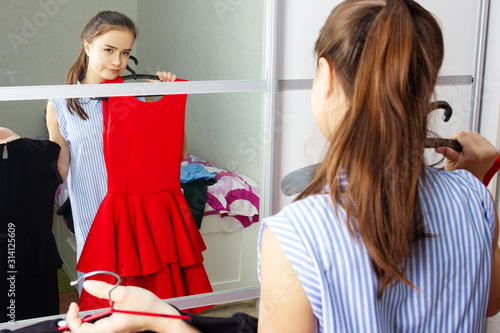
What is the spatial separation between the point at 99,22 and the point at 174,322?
83cm

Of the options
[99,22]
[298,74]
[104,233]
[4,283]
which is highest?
[99,22]

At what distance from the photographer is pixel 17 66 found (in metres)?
1.24

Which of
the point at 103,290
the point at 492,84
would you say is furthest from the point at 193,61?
the point at 492,84

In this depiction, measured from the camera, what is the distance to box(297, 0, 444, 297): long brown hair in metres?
0.68

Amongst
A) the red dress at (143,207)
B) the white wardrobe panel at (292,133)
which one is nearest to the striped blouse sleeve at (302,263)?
the red dress at (143,207)

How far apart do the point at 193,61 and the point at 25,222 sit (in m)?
0.60

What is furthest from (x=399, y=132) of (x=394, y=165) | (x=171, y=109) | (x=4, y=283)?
(x=4, y=283)

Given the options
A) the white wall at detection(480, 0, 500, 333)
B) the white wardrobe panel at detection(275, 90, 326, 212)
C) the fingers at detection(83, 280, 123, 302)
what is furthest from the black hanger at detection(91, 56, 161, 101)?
the white wall at detection(480, 0, 500, 333)

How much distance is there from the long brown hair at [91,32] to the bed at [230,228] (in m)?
0.33

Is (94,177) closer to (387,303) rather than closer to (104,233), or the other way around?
(104,233)

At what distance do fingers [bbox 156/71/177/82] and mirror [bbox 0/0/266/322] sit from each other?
13mm

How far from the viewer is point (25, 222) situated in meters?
1.32

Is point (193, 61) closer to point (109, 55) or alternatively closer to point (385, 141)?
point (109, 55)

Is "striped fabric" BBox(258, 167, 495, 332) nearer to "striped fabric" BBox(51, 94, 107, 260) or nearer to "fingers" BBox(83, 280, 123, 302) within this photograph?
"fingers" BBox(83, 280, 123, 302)
